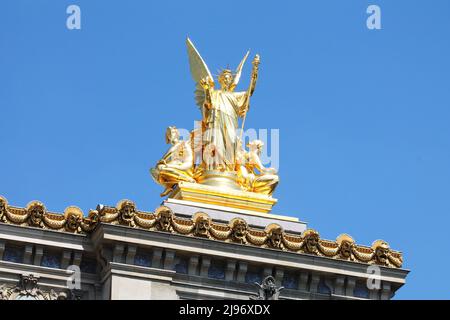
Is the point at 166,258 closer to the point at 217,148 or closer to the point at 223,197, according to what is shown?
the point at 223,197

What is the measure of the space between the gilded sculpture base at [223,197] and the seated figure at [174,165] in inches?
27.0

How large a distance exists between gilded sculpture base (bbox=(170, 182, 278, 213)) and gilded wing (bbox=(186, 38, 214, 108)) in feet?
14.2

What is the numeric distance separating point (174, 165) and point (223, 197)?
7.84ft

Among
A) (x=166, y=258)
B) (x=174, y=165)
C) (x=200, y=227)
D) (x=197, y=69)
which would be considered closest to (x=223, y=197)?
(x=174, y=165)

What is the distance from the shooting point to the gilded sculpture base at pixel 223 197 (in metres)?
65.9

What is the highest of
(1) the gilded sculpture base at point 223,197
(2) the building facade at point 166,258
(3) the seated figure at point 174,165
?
(3) the seated figure at point 174,165

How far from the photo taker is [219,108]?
68875 mm

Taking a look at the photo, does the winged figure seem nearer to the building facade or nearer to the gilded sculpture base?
the gilded sculpture base

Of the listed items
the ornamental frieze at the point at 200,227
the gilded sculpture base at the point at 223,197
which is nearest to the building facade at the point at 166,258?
the ornamental frieze at the point at 200,227

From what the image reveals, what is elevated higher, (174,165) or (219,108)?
(219,108)

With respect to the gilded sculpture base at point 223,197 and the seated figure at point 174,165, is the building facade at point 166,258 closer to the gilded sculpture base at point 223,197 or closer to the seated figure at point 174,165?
the gilded sculpture base at point 223,197
